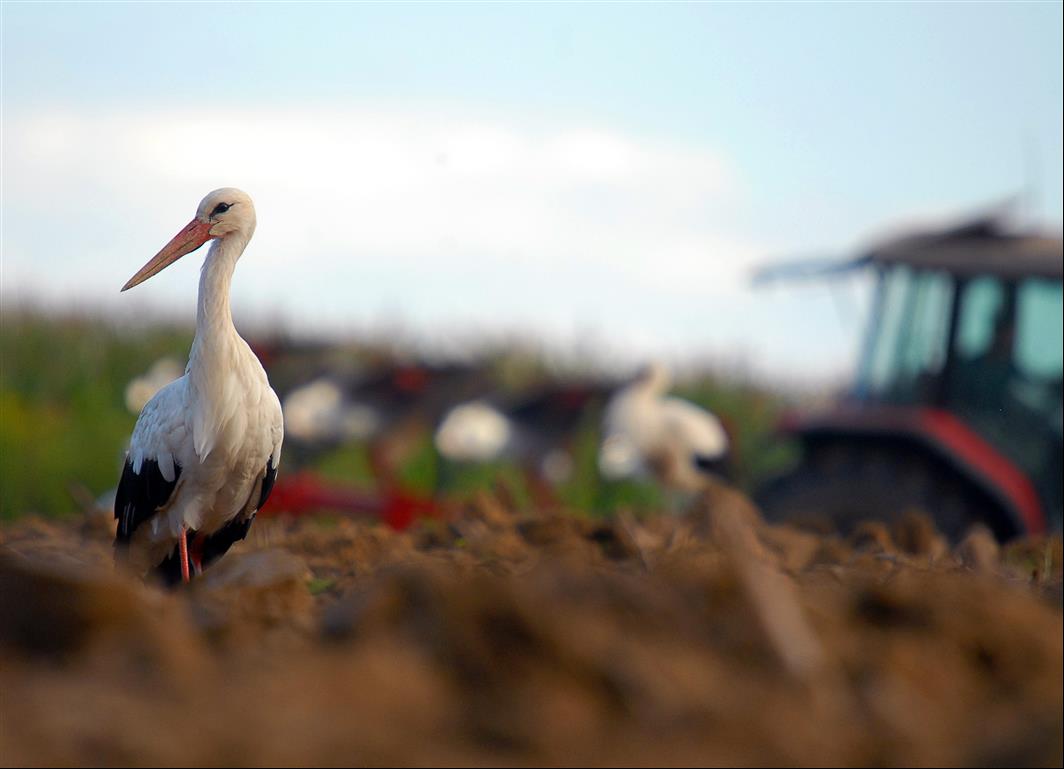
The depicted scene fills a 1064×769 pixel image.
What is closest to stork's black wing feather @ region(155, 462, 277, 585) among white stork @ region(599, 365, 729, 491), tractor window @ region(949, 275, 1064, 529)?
tractor window @ region(949, 275, 1064, 529)

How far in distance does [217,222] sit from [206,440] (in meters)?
1.08

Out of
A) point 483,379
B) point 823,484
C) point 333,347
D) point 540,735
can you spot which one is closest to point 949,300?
point 823,484

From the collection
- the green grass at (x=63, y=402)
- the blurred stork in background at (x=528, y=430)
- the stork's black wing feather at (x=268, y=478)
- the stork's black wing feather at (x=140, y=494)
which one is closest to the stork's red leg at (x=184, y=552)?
the stork's black wing feather at (x=140, y=494)

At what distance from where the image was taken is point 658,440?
1311 centimetres

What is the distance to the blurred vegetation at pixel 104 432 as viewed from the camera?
14352 millimetres

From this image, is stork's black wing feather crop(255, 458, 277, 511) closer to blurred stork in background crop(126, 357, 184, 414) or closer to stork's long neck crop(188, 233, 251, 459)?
stork's long neck crop(188, 233, 251, 459)

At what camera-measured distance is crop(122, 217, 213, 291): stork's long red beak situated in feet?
19.5

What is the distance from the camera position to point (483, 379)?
48.0 feet

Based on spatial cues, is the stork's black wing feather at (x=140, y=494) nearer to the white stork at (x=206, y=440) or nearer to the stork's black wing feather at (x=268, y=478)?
the white stork at (x=206, y=440)

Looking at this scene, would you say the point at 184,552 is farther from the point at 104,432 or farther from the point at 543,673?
the point at 104,432

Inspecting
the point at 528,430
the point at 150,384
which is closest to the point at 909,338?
the point at 528,430

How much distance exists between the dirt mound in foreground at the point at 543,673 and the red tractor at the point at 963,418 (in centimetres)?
550

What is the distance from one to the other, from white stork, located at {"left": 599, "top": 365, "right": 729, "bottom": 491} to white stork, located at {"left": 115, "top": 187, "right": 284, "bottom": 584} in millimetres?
7259

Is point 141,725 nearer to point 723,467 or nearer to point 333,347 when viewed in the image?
point 723,467
